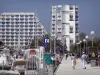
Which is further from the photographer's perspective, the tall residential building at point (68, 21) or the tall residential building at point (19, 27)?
A: the tall residential building at point (68, 21)

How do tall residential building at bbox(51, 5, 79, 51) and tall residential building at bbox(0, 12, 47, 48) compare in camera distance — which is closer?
tall residential building at bbox(0, 12, 47, 48)

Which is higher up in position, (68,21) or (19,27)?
(68,21)

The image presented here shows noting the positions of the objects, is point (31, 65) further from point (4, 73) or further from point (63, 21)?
point (63, 21)

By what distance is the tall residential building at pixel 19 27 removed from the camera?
106 m

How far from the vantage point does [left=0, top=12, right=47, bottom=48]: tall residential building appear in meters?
106

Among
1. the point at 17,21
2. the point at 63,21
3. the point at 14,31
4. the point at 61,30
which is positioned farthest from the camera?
the point at 63,21

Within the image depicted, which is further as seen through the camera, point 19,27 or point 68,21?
point 68,21

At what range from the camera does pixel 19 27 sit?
114 meters

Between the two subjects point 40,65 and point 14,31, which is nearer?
point 40,65

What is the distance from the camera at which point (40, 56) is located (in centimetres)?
1900

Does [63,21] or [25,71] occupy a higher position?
[63,21]

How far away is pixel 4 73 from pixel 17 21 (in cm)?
9296

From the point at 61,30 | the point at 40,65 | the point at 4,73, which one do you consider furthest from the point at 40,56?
the point at 61,30

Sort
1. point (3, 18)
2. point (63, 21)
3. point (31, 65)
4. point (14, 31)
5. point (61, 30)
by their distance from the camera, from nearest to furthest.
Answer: point (31, 65), point (3, 18), point (14, 31), point (61, 30), point (63, 21)
